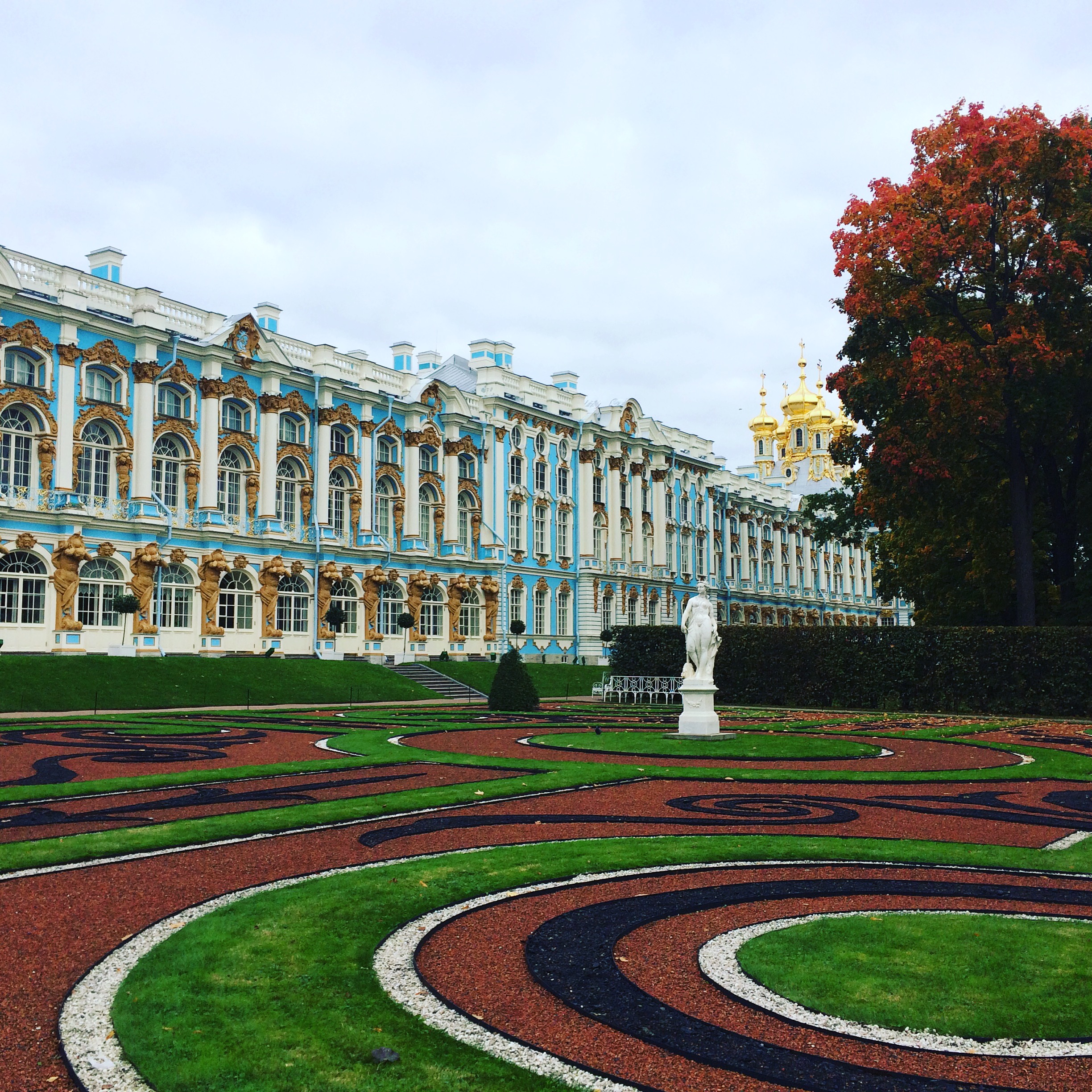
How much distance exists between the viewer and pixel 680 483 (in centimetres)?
7812

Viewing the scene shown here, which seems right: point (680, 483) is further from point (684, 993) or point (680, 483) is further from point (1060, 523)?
point (684, 993)

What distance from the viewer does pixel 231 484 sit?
1875 inches

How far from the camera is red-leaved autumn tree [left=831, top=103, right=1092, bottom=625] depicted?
32.5 metres

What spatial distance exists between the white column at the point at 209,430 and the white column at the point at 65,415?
581 cm

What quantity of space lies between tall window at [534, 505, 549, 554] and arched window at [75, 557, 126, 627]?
26.8 meters

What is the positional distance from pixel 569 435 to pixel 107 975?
200 feet

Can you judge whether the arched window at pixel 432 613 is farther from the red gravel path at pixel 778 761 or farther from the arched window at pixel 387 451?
the red gravel path at pixel 778 761

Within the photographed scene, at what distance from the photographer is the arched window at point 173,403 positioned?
1763 inches

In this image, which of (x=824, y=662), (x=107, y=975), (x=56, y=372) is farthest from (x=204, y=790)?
(x=56, y=372)

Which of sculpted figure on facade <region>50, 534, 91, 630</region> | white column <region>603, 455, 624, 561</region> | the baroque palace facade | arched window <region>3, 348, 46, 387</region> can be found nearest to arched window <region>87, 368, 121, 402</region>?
the baroque palace facade

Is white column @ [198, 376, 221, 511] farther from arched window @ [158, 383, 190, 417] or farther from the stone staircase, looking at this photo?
the stone staircase

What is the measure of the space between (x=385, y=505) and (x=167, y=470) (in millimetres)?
12434

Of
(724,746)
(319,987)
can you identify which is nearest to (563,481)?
(724,746)

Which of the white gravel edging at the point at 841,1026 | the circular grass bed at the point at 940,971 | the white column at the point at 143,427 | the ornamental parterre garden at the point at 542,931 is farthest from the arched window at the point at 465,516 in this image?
the white gravel edging at the point at 841,1026
